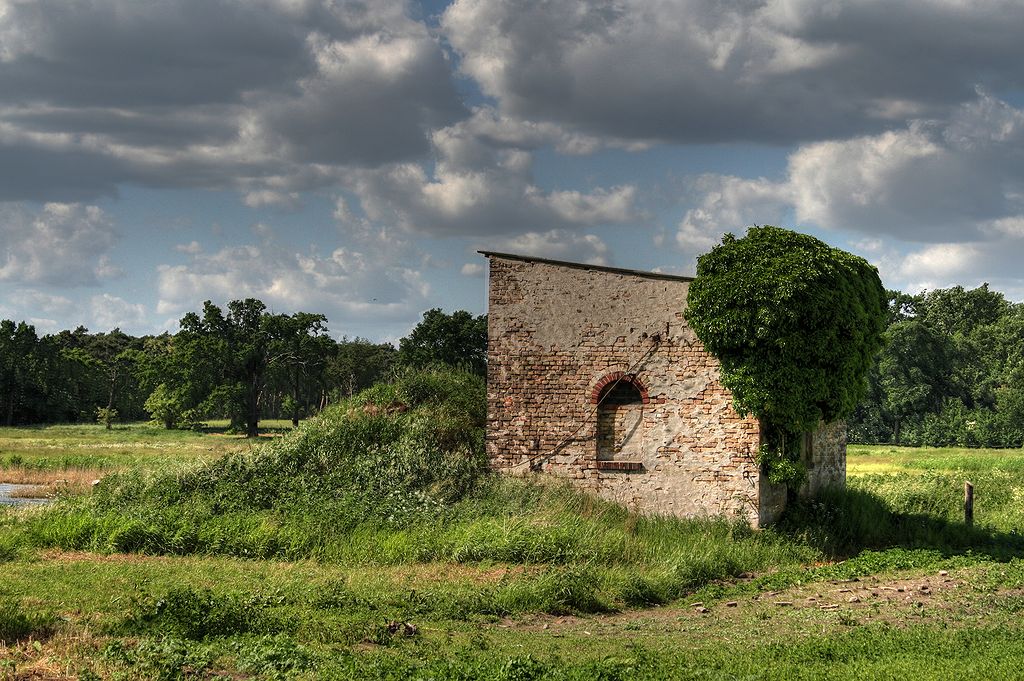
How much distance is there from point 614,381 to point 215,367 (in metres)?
50.7

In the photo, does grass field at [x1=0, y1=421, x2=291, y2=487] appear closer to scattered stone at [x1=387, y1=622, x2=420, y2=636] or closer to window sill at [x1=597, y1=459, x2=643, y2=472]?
window sill at [x1=597, y1=459, x2=643, y2=472]

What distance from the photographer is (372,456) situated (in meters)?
19.6

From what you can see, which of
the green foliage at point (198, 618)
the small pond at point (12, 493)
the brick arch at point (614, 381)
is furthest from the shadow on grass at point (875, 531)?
the small pond at point (12, 493)

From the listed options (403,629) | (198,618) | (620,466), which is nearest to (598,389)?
(620,466)

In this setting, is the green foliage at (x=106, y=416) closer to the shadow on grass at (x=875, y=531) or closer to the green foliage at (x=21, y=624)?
the shadow on grass at (x=875, y=531)

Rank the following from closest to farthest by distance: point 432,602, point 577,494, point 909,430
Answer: point 432,602 → point 577,494 → point 909,430

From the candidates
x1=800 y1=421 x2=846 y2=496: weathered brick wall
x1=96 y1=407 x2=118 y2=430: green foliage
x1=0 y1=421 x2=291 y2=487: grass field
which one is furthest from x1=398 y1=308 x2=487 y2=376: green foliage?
x1=800 y1=421 x2=846 y2=496: weathered brick wall

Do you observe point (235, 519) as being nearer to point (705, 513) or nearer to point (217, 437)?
point (705, 513)

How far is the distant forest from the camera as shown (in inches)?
2473

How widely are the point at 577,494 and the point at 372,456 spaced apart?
4.31 metres

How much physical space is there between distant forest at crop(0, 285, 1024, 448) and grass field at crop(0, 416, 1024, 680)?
123 ft

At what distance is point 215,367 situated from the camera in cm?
6462

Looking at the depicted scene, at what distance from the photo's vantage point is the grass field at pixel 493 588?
9742 millimetres

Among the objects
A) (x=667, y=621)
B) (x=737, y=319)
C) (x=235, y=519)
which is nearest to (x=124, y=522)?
(x=235, y=519)
